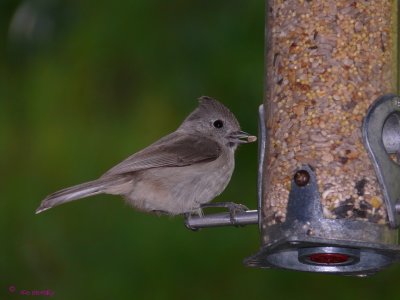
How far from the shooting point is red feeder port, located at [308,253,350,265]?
6.44 m

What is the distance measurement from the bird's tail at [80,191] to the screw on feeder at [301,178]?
1454 millimetres

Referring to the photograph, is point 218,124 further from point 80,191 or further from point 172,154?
point 80,191

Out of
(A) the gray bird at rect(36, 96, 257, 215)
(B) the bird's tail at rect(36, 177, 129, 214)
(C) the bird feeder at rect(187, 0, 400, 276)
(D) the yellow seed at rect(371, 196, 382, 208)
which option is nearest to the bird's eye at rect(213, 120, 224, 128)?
(A) the gray bird at rect(36, 96, 257, 215)

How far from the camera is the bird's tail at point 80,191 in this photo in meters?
7.12

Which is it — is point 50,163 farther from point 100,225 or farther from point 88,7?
point 88,7

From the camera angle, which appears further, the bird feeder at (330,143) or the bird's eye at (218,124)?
the bird's eye at (218,124)

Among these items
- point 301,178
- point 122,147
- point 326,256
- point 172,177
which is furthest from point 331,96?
Answer: point 122,147

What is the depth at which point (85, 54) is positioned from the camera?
9.91 metres

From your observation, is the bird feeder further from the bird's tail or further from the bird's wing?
the bird's wing

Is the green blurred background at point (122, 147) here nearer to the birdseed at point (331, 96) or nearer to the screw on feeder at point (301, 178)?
the birdseed at point (331, 96)

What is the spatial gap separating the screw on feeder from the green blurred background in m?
2.86

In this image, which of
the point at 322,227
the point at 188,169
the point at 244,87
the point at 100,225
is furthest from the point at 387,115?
the point at 100,225

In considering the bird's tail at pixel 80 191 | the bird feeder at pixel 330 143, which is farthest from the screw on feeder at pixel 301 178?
the bird's tail at pixel 80 191

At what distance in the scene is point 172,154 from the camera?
8.10 metres
